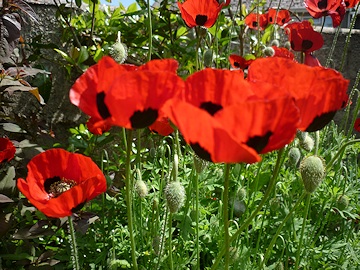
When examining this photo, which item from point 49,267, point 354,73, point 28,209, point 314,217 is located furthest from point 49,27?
point 354,73

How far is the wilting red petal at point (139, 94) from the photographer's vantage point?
0.68 meters

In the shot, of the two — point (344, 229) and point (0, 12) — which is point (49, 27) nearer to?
point (0, 12)

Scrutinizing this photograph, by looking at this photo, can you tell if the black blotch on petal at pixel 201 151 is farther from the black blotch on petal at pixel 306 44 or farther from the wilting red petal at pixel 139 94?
the black blotch on petal at pixel 306 44

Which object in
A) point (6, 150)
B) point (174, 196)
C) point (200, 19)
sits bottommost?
point (6, 150)

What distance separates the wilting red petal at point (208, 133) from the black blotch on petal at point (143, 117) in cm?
9

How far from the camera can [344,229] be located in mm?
2199

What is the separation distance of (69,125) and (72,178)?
178cm

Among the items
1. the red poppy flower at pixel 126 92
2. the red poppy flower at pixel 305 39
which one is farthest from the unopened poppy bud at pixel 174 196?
the red poppy flower at pixel 305 39

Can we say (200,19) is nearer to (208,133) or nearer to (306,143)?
(306,143)

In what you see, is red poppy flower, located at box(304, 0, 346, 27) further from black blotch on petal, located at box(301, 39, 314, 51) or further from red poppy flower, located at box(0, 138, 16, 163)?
red poppy flower, located at box(0, 138, 16, 163)

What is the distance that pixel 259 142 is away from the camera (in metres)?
0.68

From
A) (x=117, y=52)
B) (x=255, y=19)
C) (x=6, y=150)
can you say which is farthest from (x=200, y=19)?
(x=255, y=19)

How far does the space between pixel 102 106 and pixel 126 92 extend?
8 centimetres

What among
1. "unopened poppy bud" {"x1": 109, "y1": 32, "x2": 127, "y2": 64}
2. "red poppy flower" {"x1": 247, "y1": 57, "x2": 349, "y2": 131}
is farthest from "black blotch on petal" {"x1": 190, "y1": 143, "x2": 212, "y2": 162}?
"unopened poppy bud" {"x1": 109, "y1": 32, "x2": 127, "y2": 64}
